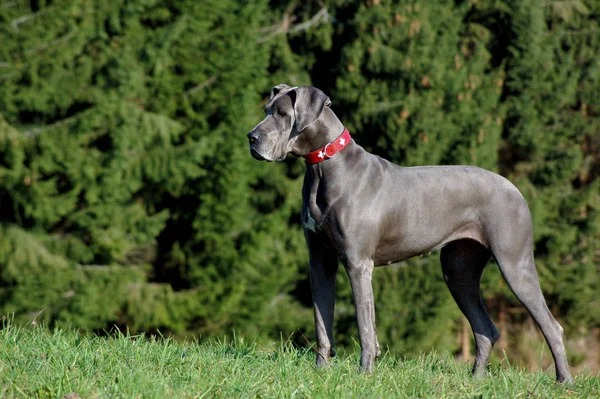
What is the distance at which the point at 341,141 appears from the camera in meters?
5.48

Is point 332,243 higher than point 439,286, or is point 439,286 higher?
point 332,243

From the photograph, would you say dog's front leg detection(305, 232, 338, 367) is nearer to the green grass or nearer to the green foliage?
the green grass

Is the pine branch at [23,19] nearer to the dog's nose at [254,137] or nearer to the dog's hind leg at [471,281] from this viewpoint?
the dog's nose at [254,137]

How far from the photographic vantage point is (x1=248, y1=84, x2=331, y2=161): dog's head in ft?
17.2

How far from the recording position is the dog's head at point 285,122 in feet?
17.2

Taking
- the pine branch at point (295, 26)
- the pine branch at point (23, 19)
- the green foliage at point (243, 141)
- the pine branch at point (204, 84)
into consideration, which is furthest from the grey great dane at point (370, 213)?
the pine branch at point (295, 26)

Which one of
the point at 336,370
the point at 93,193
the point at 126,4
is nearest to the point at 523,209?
the point at 336,370

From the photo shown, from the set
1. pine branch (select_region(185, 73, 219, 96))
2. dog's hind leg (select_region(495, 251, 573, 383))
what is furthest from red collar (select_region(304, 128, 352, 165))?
pine branch (select_region(185, 73, 219, 96))

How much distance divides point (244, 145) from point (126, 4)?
2.94 metres

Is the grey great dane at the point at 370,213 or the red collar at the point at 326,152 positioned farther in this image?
the red collar at the point at 326,152

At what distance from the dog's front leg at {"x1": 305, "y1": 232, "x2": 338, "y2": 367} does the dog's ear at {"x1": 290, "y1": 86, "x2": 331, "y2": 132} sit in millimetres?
763

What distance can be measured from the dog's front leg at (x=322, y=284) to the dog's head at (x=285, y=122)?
2.11 ft

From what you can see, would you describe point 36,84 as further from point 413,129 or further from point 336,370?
point 336,370

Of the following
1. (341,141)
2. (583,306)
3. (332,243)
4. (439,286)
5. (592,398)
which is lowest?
(583,306)
